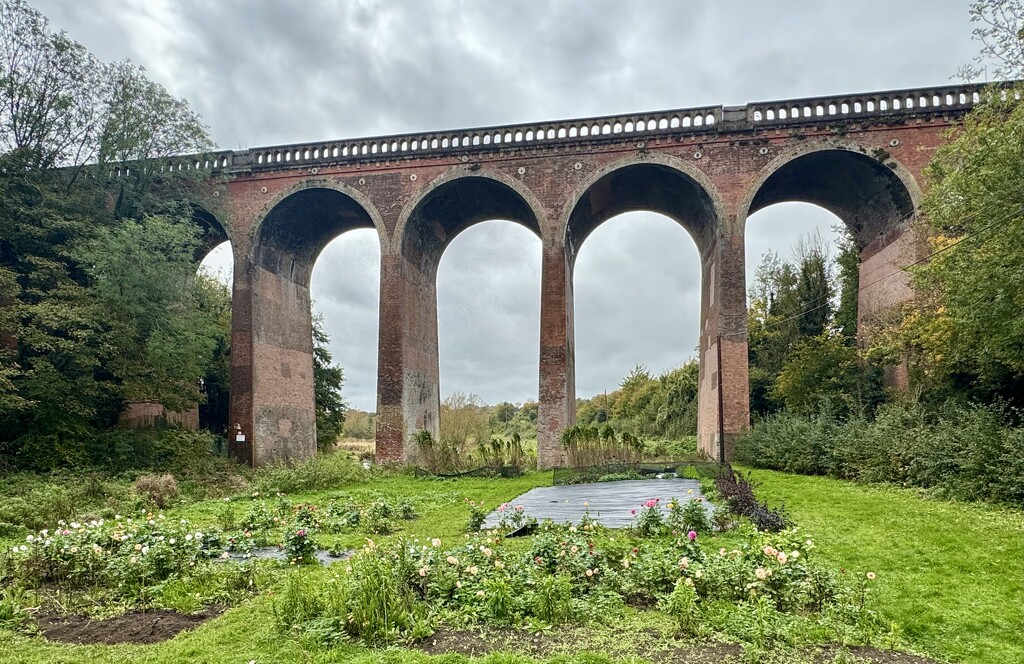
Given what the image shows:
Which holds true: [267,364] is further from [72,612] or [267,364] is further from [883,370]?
[883,370]

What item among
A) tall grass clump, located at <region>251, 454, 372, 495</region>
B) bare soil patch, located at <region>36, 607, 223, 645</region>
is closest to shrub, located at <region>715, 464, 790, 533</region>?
bare soil patch, located at <region>36, 607, 223, 645</region>

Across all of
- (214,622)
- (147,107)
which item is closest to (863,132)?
(214,622)

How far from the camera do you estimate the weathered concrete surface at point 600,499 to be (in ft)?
24.5

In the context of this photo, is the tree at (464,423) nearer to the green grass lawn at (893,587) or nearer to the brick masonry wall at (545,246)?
the brick masonry wall at (545,246)

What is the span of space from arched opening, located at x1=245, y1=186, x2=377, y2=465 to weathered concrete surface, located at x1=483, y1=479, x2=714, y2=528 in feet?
34.1

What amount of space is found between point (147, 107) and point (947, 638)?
62.6 ft

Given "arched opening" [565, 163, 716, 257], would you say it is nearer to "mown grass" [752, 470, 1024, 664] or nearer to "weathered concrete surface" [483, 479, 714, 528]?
"weathered concrete surface" [483, 479, 714, 528]

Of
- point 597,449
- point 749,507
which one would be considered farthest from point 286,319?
point 749,507

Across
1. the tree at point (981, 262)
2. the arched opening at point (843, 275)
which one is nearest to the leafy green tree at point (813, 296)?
the arched opening at point (843, 275)

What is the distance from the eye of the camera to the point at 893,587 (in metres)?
4.25

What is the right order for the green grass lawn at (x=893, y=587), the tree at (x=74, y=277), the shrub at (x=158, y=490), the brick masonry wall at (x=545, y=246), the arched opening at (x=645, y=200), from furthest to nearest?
the arched opening at (x=645, y=200), the brick masonry wall at (x=545, y=246), the tree at (x=74, y=277), the shrub at (x=158, y=490), the green grass lawn at (x=893, y=587)

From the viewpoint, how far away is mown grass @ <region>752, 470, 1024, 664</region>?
3.43 metres

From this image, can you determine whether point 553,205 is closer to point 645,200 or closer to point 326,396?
point 645,200

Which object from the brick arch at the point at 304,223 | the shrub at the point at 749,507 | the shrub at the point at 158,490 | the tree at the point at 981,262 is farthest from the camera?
the brick arch at the point at 304,223
